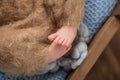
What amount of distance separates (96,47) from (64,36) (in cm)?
12

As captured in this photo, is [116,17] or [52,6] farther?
[116,17]

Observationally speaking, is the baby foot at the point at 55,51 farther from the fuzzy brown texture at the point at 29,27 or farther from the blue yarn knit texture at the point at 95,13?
the blue yarn knit texture at the point at 95,13

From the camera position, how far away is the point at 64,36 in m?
0.67

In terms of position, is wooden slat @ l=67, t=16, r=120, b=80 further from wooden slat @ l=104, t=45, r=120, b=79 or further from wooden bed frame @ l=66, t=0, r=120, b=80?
wooden slat @ l=104, t=45, r=120, b=79

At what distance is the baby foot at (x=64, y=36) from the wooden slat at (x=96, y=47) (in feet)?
0.29

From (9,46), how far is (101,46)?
0.27 m

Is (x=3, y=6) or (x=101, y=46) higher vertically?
(x=3, y=6)

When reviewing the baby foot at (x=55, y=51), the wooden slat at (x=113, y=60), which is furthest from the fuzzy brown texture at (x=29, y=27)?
the wooden slat at (x=113, y=60)

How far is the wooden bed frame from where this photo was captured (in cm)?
75

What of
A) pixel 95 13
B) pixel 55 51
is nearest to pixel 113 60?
pixel 95 13

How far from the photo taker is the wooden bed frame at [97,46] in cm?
75

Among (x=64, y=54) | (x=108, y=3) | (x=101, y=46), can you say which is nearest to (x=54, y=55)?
(x=64, y=54)

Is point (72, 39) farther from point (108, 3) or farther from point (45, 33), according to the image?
point (108, 3)

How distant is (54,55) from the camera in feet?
2.25
